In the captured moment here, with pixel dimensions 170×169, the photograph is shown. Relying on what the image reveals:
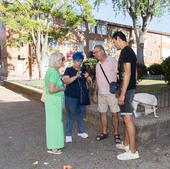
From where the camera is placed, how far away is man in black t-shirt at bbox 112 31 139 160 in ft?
17.3

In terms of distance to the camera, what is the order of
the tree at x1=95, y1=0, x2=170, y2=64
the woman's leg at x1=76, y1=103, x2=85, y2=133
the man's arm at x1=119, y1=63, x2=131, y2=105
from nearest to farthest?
1. the man's arm at x1=119, y1=63, x2=131, y2=105
2. the woman's leg at x1=76, y1=103, x2=85, y2=133
3. the tree at x1=95, y1=0, x2=170, y2=64

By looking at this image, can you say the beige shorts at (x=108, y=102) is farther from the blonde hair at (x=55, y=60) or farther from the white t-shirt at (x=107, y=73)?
the blonde hair at (x=55, y=60)

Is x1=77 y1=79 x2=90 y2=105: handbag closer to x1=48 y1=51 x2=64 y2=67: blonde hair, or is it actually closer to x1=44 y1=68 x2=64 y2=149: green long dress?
x1=44 y1=68 x2=64 y2=149: green long dress

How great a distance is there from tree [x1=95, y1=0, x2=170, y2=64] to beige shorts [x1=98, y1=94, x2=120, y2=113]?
2200 centimetres

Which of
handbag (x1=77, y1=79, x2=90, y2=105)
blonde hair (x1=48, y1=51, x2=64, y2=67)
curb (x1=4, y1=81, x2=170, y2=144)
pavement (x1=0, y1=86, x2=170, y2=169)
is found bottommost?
pavement (x1=0, y1=86, x2=170, y2=169)

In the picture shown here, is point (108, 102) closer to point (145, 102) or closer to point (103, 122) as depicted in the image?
point (103, 122)

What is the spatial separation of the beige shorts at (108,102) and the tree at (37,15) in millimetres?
26679

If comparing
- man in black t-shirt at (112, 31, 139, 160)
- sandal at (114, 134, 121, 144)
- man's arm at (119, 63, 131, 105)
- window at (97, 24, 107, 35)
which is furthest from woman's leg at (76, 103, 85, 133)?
window at (97, 24, 107, 35)

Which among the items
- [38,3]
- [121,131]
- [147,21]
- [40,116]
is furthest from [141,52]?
[121,131]

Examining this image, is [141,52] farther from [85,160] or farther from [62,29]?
[85,160]

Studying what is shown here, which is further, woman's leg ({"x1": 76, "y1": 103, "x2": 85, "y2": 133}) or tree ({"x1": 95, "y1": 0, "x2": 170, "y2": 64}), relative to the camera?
tree ({"x1": 95, "y1": 0, "x2": 170, "y2": 64})

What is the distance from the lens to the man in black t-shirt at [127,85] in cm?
527

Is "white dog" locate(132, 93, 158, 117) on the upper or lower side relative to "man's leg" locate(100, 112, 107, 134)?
upper

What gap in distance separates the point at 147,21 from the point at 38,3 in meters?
10.4
